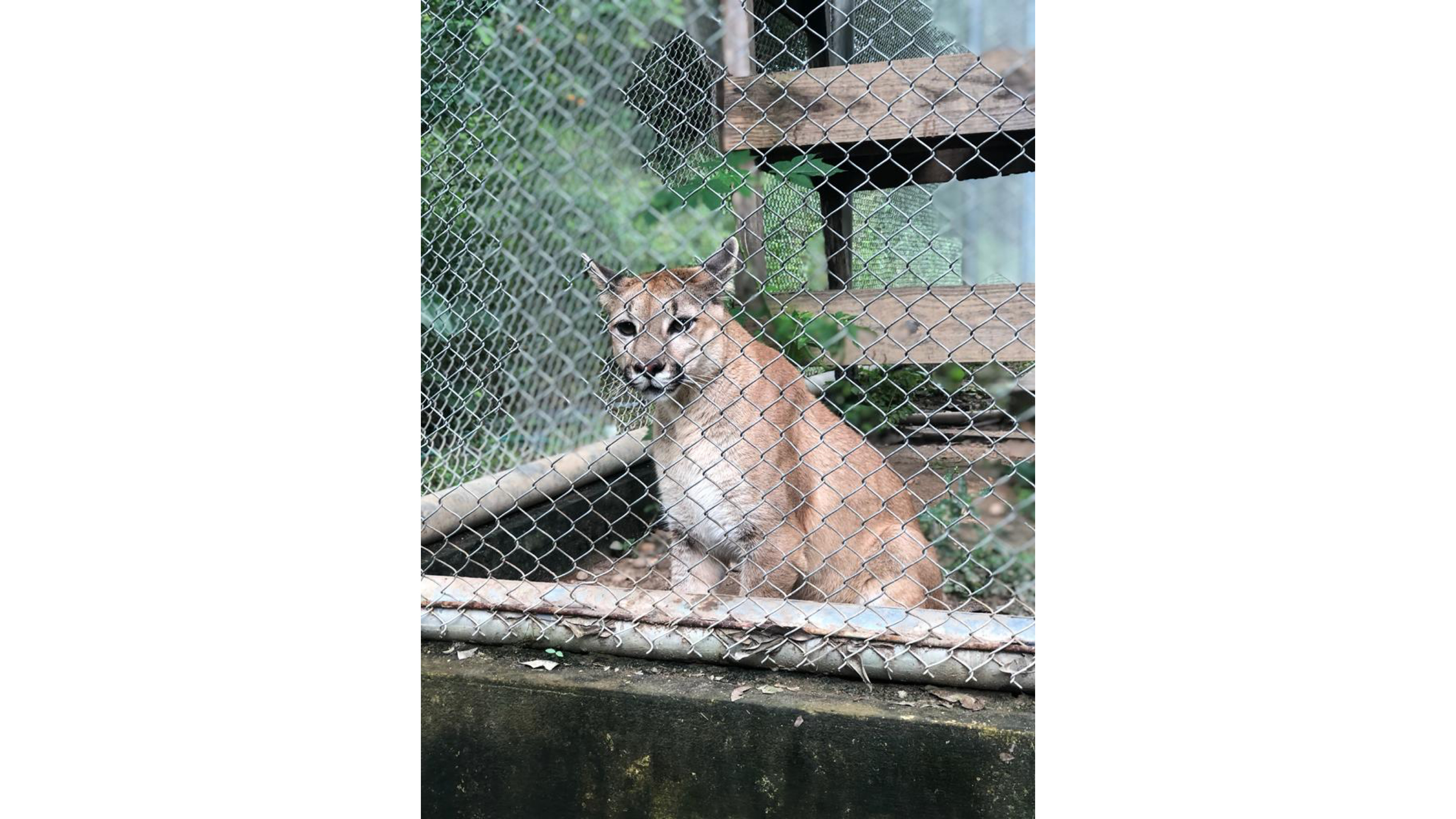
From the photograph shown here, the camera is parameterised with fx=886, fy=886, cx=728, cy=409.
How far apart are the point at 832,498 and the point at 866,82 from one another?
161 cm

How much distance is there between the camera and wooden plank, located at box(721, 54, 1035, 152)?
9.66 feet

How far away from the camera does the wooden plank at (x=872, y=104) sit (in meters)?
2.94

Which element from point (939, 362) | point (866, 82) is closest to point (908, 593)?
point (939, 362)

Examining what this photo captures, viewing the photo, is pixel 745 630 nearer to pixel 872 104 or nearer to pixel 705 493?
pixel 705 493

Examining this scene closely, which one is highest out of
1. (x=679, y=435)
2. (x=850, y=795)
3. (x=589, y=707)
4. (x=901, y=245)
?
(x=901, y=245)

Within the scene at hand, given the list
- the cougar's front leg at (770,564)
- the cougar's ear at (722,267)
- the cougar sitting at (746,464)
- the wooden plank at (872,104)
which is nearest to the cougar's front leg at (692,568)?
the cougar sitting at (746,464)

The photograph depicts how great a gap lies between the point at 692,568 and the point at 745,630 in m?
0.99

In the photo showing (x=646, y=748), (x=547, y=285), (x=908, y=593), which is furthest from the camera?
(x=547, y=285)

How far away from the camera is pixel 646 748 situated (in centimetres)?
269

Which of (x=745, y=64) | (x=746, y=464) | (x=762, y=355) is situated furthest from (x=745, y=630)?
(x=745, y=64)

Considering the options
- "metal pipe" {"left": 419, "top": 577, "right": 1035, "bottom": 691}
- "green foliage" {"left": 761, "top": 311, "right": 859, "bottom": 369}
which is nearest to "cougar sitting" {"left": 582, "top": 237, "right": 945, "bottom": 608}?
"green foliage" {"left": 761, "top": 311, "right": 859, "bottom": 369}

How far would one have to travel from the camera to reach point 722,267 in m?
3.18

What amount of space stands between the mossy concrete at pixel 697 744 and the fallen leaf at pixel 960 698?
0.06 feet

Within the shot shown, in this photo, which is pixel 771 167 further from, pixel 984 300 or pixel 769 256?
pixel 984 300
